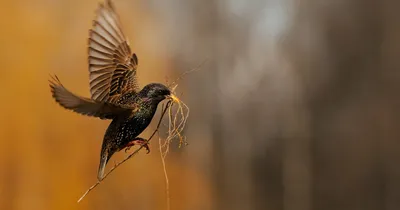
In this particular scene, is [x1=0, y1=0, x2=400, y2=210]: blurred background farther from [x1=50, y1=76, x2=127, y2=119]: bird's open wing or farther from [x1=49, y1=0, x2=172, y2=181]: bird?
[x1=50, y1=76, x2=127, y2=119]: bird's open wing

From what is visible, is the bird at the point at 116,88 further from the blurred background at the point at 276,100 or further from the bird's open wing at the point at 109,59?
the blurred background at the point at 276,100

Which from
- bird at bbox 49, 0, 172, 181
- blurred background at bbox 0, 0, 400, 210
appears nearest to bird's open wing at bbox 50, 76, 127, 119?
bird at bbox 49, 0, 172, 181

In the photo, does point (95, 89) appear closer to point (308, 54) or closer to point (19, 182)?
point (19, 182)

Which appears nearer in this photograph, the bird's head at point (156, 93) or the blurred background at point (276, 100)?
the bird's head at point (156, 93)

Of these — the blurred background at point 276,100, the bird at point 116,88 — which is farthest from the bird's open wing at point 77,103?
the blurred background at point 276,100

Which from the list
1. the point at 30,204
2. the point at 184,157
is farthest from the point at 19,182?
the point at 184,157
